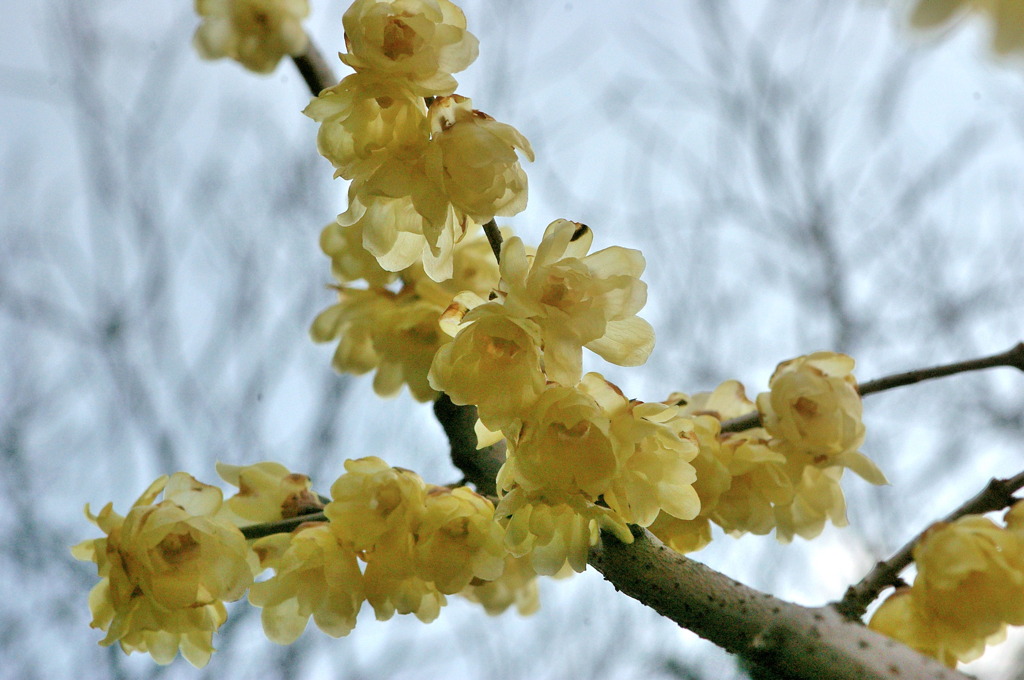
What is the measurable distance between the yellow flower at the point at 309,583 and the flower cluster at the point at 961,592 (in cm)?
58

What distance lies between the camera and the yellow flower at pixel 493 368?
75 centimetres

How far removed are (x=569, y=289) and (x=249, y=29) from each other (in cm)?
103

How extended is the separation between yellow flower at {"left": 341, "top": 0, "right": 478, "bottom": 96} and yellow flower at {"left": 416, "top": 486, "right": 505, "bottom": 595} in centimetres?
43

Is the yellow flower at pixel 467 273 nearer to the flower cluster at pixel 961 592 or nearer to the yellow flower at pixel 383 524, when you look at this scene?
the yellow flower at pixel 383 524

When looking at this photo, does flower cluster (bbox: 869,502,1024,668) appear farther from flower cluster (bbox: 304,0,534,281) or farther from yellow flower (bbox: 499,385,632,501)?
flower cluster (bbox: 304,0,534,281)

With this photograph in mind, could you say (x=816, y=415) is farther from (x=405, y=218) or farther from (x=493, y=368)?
(x=405, y=218)

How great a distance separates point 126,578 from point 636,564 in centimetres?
55

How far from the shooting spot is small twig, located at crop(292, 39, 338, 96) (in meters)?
1.32

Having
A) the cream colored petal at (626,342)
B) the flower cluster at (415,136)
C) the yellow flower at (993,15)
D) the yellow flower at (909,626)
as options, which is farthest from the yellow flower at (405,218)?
the yellow flower at (909,626)

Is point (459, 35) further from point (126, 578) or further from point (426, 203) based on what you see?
point (126, 578)

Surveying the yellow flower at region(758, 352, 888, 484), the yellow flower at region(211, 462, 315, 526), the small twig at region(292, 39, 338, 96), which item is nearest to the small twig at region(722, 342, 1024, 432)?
the yellow flower at region(758, 352, 888, 484)

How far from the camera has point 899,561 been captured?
847mm

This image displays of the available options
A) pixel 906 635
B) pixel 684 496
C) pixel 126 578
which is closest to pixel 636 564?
pixel 684 496

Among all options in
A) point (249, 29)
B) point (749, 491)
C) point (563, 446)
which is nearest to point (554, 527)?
point (563, 446)
